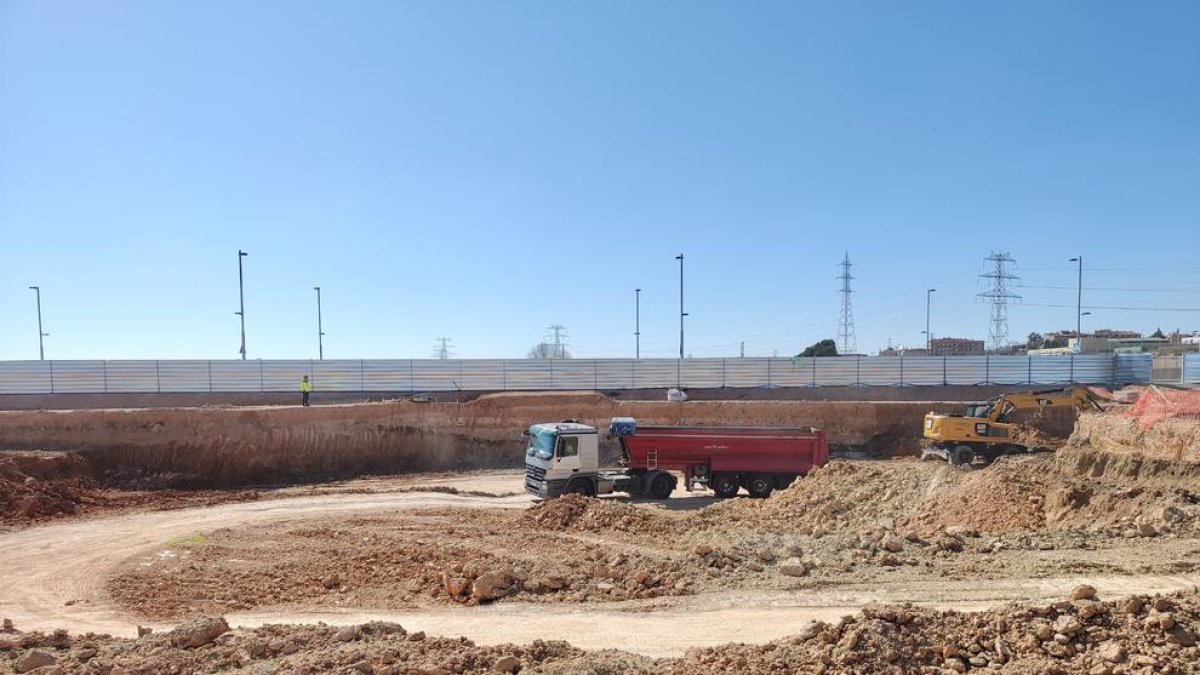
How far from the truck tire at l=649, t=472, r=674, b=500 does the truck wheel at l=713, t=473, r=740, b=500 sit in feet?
4.61

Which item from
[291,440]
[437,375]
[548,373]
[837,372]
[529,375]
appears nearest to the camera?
[291,440]

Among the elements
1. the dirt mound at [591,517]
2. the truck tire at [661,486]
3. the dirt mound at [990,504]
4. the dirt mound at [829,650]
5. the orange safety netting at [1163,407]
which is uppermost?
the dirt mound at [829,650]

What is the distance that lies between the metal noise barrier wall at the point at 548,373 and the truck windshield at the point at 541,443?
1733cm

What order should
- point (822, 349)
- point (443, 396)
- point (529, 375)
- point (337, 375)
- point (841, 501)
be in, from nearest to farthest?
point (841, 501) < point (443, 396) < point (337, 375) < point (529, 375) < point (822, 349)

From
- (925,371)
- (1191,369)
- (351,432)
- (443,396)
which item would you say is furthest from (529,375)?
(1191,369)

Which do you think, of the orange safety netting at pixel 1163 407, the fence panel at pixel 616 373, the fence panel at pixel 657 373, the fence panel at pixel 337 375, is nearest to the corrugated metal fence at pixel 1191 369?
the orange safety netting at pixel 1163 407

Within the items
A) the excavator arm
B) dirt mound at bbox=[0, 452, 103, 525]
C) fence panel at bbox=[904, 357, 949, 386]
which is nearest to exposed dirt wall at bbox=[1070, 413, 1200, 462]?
the excavator arm

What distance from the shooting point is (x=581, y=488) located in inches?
817

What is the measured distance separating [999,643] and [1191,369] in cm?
3937

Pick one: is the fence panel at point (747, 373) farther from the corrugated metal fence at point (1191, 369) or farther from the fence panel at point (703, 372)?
the corrugated metal fence at point (1191, 369)

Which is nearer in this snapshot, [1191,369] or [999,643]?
[999,643]

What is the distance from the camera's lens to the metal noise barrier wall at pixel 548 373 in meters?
36.8

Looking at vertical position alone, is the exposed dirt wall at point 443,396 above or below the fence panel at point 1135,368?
below

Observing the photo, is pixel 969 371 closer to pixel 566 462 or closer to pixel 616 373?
pixel 616 373
